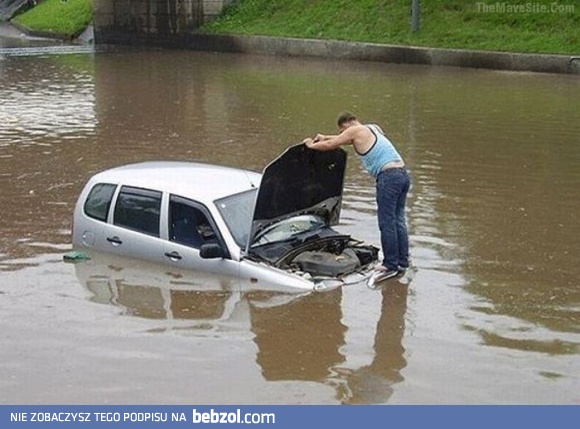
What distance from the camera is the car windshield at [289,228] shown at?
32.3 feet

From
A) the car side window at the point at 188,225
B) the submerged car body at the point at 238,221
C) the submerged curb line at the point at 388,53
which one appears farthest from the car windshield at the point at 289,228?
the submerged curb line at the point at 388,53

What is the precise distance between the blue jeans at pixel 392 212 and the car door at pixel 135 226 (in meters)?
2.41

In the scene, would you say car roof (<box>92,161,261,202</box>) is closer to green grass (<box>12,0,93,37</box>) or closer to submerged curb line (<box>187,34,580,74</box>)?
submerged curb line (<box>187,34,580,74</box>)

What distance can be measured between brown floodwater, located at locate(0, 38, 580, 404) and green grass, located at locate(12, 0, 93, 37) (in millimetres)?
32599

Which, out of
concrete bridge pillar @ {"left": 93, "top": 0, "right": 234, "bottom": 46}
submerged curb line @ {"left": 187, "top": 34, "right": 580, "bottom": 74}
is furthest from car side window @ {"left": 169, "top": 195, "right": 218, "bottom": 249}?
concrete bridge pillar @ {"left": 93, "top": 0, "right": 234, "bottom": 46}

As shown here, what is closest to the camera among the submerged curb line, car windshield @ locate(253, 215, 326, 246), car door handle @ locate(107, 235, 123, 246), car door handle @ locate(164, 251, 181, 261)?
car windshield @ locate(253, 215, 326, 246)

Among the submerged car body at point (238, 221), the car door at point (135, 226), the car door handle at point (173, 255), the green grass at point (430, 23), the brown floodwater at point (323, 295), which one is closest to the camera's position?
the brown floodwater at point (323, 295)

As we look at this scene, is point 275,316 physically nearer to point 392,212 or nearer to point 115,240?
point 392,212

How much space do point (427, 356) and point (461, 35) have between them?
27.5 meters

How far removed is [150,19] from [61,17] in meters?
11.8

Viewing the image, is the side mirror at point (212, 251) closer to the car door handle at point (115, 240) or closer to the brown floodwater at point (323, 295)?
the brown floodwater at point (323, 295)

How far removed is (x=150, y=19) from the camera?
45.7 meters

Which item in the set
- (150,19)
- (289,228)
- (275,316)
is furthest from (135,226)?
(150,19)

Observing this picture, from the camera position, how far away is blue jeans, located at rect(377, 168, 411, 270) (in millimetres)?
9734
